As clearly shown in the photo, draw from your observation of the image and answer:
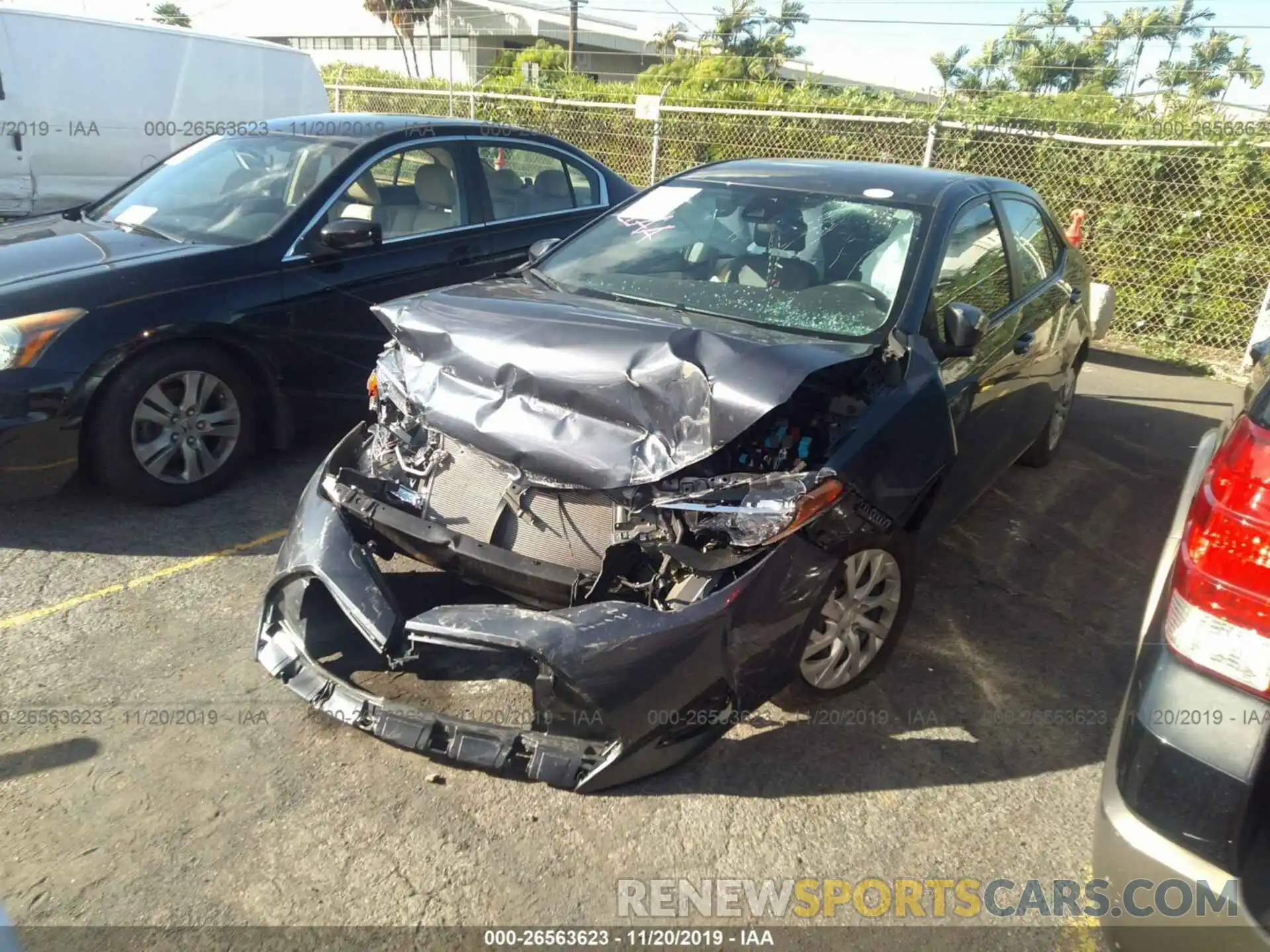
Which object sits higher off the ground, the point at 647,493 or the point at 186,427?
the point at 647,493

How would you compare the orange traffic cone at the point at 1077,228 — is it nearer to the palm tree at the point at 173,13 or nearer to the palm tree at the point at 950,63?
the palm tree at the point at 950,63

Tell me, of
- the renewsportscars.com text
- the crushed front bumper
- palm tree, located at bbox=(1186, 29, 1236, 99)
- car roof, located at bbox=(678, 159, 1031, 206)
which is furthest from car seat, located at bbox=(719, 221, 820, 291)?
palm tree, located at bbox=(1186, 29, 1236, 99)

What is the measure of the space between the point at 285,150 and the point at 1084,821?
505 centimetres

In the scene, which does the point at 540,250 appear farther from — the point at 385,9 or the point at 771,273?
the point at 385,9

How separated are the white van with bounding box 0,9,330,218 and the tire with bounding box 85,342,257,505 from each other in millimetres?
4848

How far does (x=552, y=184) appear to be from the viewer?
6.12m

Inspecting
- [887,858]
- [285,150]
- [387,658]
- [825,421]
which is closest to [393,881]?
[387,658]

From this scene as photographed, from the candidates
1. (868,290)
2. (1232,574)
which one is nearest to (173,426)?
(868,290)

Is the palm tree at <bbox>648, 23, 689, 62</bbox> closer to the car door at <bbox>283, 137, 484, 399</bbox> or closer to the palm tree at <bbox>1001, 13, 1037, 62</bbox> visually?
the palm tree at <bbox>1001, 13, 1037, 62</bbox>

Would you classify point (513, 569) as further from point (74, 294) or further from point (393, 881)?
point (74, 294)

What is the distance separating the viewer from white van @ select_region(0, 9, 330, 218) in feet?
27.8

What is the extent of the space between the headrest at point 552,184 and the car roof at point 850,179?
1826 mm

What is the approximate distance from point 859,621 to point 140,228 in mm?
4223

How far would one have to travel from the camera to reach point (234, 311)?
14.3ft
